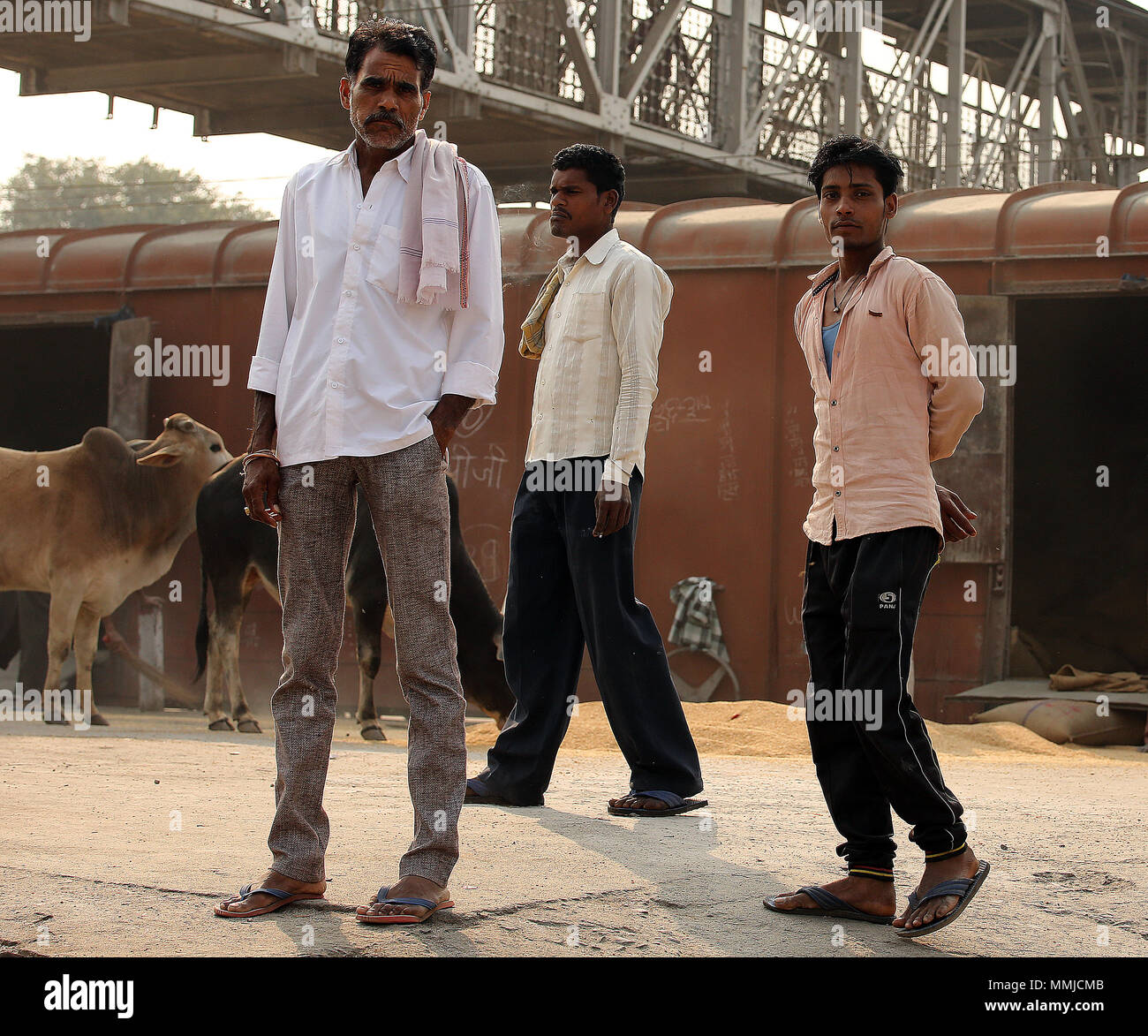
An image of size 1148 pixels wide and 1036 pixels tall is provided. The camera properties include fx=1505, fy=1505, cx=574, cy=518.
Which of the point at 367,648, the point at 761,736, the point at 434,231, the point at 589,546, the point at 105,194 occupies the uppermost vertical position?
the point at 105,194

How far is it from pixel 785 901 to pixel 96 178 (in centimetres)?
7828

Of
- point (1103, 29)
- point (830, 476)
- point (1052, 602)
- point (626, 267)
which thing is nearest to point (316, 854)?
point (830, 476)

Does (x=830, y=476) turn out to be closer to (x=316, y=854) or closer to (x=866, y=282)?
(x=866, y=282)

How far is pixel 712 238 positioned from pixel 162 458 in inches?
160

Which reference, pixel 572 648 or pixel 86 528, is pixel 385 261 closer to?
pixel 572 648

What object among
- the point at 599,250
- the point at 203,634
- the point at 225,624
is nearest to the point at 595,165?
the point at 599,250

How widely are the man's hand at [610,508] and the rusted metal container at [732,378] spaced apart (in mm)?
5634

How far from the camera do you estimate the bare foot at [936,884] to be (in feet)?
10.6

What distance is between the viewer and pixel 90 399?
46.0 ft

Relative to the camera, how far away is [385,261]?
3416 millimetres

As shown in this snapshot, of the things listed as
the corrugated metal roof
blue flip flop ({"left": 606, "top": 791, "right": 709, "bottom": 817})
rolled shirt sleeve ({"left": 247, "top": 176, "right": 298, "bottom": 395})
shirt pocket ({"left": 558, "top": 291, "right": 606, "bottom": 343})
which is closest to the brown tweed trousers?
rolled shirt sleeve ({"left": 247, "top": 176, "right": 298, "bottom": 395})

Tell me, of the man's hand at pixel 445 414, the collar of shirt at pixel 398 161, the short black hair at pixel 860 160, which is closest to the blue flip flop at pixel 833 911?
the man's hand at pixel 445 414

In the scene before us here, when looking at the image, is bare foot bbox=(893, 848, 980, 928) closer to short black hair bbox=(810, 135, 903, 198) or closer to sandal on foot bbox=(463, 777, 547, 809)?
short black hair bbox=(810, 135, 903, 198)

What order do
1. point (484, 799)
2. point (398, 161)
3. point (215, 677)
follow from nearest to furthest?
1. point (398, 161)
2. point (484, 799)
3. point (215, 677)
